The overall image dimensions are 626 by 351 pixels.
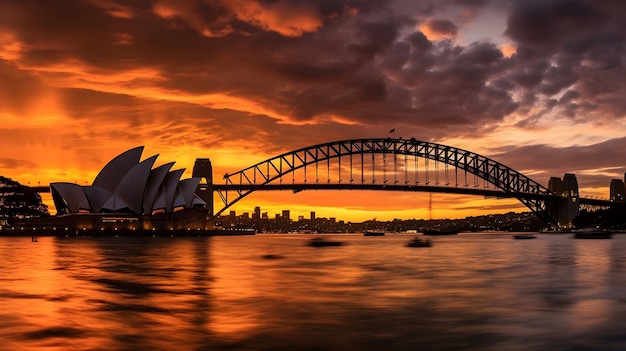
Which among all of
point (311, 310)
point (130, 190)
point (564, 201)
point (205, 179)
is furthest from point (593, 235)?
point (311, 310)

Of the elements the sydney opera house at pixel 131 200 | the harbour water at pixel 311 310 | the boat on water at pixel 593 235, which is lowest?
the harbour water at pixel 311 310

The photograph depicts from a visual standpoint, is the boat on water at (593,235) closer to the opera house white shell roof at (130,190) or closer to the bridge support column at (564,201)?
the bridge support column at (564,201)

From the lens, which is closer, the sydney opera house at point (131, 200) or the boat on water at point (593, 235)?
the boat on water at point (593, 235)

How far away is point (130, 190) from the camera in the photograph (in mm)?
123688

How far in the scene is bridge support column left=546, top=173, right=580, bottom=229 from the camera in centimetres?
15538

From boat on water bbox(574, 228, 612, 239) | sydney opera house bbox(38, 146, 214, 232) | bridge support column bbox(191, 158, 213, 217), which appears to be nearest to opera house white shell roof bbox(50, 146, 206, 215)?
sydney opera house bbox(38, 146, 214, 232)

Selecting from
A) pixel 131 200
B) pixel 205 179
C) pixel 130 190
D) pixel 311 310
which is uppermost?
pixel 205 179

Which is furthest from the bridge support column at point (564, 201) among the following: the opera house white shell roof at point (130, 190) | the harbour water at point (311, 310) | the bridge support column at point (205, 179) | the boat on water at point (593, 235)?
the harbour water at point (311, 310)

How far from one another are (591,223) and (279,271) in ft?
489

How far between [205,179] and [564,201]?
76.0m

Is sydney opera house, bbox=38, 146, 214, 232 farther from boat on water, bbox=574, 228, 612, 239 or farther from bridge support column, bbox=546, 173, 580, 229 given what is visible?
bridge support column, bbox=546, 173, 580, 229

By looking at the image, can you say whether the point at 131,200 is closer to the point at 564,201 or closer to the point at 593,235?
the point at 593,235

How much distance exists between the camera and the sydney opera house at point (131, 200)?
121 m

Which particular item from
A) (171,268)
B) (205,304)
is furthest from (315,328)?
(171,268)
